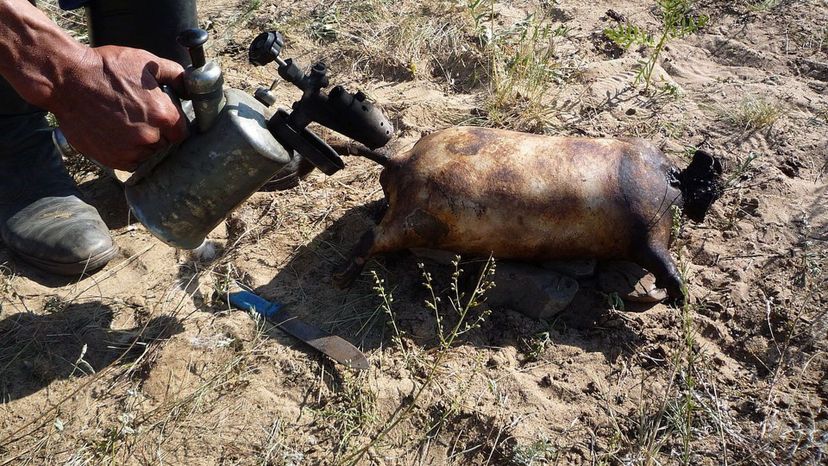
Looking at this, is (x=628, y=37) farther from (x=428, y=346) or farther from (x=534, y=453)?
(x=534, y=453)

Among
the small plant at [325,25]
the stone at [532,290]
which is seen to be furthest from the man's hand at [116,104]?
the small plant at [325,25]

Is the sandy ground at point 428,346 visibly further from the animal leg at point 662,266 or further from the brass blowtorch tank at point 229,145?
the brass blowtorch tank at point 229,145

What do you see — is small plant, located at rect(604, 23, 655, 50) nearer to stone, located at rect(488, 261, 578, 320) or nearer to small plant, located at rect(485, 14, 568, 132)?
small plant, located at rect(485, 14, 568, 132)

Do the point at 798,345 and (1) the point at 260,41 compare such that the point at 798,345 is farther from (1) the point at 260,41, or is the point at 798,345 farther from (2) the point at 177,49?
(2) the point at 177,49

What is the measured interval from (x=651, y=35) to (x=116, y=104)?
3341 mm

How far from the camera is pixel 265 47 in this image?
7.75 feet

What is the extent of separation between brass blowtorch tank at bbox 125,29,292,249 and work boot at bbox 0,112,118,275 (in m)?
0.67

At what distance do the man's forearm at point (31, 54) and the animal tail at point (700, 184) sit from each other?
2.37m

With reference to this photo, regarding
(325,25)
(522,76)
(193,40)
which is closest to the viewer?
(193,40)

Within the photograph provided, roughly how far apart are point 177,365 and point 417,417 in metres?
0.97

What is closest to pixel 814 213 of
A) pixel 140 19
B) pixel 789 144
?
pixel 789 144

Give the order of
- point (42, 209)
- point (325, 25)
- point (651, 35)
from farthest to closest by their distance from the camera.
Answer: point (325, 25) < point (651, 35) < point (42, 209)

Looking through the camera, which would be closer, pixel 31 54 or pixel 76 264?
pixel 31 54

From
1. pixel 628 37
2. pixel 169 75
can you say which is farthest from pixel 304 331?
Answer: pixel 628 37
